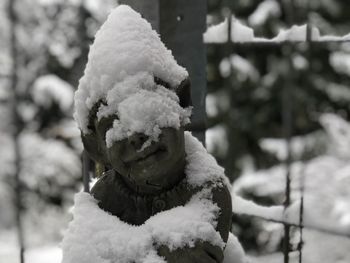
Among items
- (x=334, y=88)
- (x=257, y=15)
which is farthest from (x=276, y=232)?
(x=257, y=15)

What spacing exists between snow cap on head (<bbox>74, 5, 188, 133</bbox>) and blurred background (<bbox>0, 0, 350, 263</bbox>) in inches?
58.7

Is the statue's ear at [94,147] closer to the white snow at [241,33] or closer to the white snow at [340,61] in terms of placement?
the white snow at [241,33]

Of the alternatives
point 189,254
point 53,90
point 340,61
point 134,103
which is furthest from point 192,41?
point 53,90

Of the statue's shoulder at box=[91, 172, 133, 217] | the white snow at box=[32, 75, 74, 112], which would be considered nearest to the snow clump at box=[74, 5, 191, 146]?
the statue's shoulder at box=[91, 172, 133, 217]

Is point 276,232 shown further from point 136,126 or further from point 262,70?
point 136,126

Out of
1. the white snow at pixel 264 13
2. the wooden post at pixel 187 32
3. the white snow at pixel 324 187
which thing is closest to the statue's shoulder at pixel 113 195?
the wooden post at pixel 187 32

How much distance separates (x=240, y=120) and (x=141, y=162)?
261 cm

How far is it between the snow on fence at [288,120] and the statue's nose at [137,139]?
1.67 feet

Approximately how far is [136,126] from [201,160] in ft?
0.69

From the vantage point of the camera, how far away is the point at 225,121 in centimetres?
376

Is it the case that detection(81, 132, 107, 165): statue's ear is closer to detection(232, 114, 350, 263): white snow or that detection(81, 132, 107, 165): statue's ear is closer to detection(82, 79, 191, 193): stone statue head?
detection(82, 79, 191, 193): stone statue head

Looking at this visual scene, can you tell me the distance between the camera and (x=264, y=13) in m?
3.45

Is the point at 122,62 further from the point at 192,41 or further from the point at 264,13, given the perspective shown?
the point at 264,13

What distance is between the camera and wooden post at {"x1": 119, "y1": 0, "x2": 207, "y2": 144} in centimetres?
130
